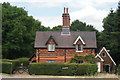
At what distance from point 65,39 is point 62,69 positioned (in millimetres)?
8612

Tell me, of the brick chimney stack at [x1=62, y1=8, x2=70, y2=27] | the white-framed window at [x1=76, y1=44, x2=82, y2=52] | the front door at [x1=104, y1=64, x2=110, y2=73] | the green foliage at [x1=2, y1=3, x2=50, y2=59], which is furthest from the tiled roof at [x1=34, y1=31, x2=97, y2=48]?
the green foliage at [x1=2, y1=3, x2=50, y2=59]

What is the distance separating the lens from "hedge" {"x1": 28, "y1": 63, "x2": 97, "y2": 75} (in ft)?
126

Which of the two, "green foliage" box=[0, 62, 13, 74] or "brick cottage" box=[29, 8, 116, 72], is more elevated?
"brick cottage" box=[29, 8, 116, 72]

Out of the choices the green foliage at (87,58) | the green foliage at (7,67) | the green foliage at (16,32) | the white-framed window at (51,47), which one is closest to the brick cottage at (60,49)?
the white-framed window at (51,47)

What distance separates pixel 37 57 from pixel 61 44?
418 cm

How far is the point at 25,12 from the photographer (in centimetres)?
6531

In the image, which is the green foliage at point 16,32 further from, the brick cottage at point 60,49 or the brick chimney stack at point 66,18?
the brick chimney stack at point 66,18

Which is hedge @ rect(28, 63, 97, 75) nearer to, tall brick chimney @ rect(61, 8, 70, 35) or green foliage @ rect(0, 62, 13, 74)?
green foliage @ rect(0, 62, 13, 74)

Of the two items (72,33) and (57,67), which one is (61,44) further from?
(57,67)

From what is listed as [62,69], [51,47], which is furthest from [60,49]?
[62,69]

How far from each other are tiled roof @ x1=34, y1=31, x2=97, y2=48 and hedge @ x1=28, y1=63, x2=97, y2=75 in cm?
633

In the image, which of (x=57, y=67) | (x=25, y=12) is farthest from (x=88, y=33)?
(x=25, y=12)

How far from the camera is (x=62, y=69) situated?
38750mm

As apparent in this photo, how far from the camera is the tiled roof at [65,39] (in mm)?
44906
